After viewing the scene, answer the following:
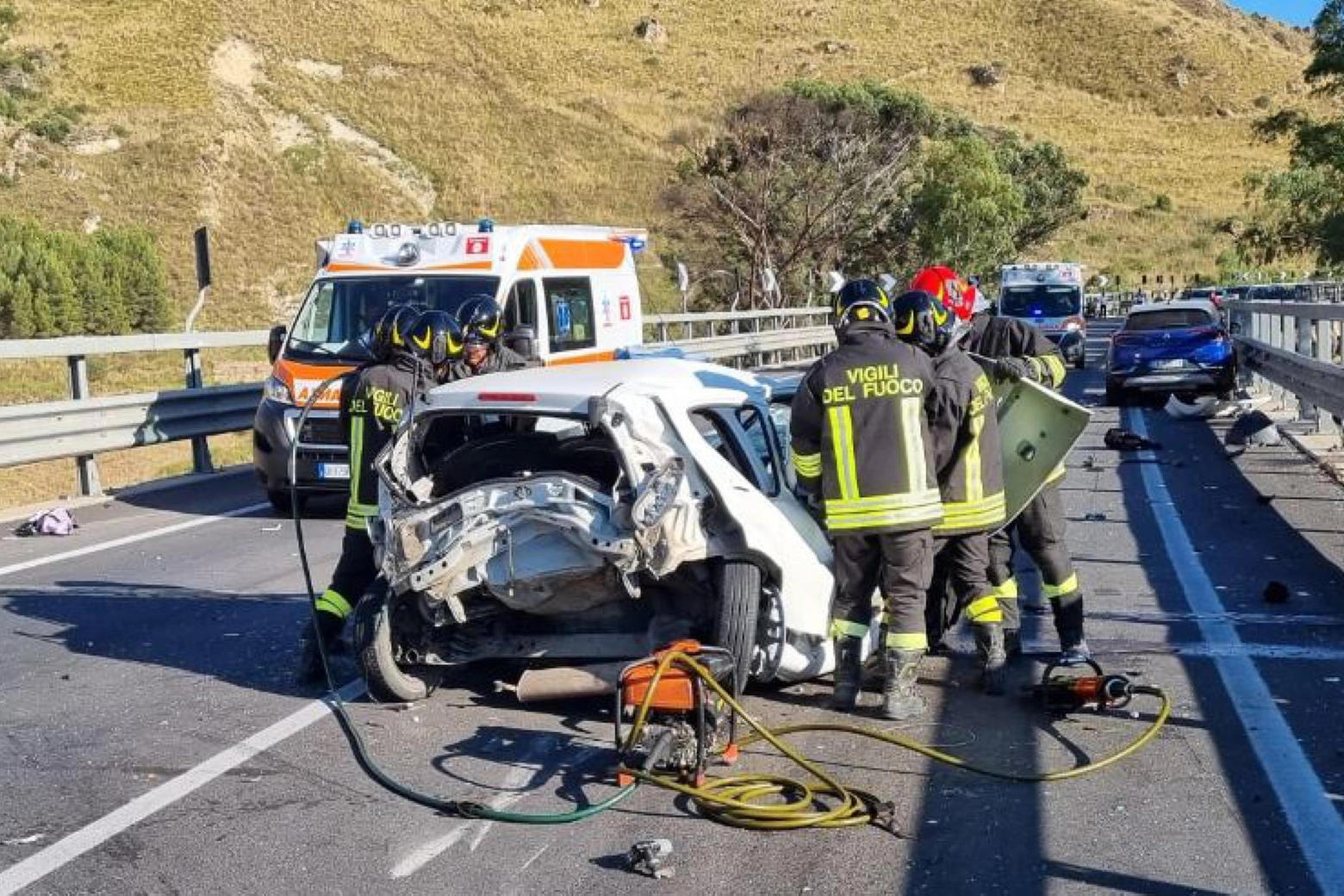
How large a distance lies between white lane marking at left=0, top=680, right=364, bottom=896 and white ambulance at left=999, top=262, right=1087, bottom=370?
25191mm

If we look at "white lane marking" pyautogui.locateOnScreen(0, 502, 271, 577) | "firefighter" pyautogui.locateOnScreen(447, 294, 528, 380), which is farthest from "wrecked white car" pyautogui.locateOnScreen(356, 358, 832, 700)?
"white lane marking" pyautogui.locateOnScreen(0, 502, 271, 577)

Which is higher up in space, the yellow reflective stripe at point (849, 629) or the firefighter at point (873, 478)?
the firefighter at point (873, 478)

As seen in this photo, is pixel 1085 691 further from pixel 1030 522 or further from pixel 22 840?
pixel 22 840

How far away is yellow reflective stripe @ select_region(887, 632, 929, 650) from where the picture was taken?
20.8ft

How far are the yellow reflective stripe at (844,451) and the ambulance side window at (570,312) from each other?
7.35 meters

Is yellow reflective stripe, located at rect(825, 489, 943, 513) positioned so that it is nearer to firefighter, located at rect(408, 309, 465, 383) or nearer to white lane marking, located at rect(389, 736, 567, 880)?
white lane marking, located at rect(389, 736, 567, 880)

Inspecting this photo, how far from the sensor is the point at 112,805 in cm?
549

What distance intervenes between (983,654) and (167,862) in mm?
3449

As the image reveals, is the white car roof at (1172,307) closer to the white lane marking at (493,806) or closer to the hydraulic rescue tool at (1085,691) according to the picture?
the hydraulic rescue tool at (1085,691)

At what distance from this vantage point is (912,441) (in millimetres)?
6320

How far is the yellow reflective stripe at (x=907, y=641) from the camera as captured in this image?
249 inches

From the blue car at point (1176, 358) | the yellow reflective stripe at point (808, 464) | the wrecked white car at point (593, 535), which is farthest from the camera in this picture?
the blue car at point (1176, 358)

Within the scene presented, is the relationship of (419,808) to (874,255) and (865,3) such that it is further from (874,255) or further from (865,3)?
A: (865,3)

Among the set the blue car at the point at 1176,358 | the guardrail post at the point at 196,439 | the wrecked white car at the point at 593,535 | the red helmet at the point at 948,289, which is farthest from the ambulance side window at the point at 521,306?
the blue car at the point at 1176,358
